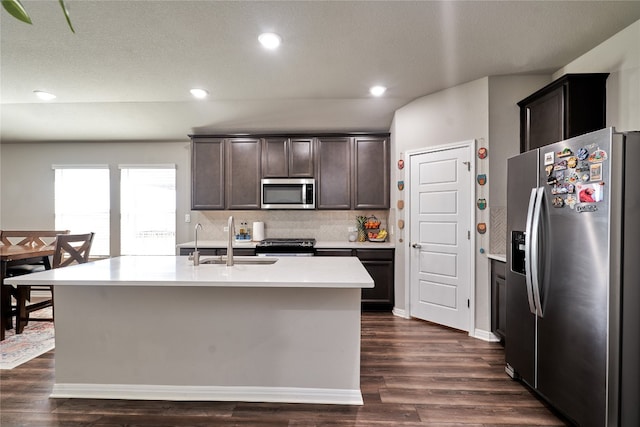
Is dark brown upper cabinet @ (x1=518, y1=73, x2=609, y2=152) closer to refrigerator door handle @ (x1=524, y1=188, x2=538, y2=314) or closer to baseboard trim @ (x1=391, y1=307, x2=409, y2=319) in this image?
refrigerator door handle @ (x1=524, y1=188, x2=538, y2=314)

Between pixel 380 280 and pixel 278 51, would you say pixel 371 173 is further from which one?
pixel 278 51

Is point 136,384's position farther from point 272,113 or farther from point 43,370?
point 272,113

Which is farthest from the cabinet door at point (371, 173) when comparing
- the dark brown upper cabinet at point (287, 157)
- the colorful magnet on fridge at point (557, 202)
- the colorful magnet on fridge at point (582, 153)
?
the colorful magnet on fridge at point (582, 153)

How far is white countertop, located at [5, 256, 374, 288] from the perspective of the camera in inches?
77.1

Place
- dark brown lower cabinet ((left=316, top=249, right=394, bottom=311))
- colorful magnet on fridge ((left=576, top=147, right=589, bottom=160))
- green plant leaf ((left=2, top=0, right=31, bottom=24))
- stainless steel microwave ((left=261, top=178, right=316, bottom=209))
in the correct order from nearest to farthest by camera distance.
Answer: green plant leaf ((left=2, top=0, right=31, bottom=24)), colorful magnet on fridge ((left=576, top=147, right=589, bottom=160)), dark brown lower cabinet ((left=316, top=249, right=394, bottom=311)), stainless steel microwave ((left=261, top=178, right=316, bottom=209))

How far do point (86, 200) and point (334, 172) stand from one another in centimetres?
386

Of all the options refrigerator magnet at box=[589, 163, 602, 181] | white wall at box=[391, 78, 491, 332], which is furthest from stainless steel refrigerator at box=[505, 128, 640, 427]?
white wall at box=[391, 78, 491, 332]

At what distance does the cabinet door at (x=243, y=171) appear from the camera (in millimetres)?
4641

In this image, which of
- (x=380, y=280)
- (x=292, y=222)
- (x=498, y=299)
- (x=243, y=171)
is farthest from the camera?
(x=292, y=222)

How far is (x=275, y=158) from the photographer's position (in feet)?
15.2

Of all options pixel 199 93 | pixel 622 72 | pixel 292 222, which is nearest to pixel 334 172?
pixel 292 222

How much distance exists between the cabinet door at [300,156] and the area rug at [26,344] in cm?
318

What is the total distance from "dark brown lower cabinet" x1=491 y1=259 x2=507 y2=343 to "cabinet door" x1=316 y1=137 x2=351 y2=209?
6.60ft

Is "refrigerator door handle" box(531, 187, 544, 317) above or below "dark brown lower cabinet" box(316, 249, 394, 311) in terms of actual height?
above
